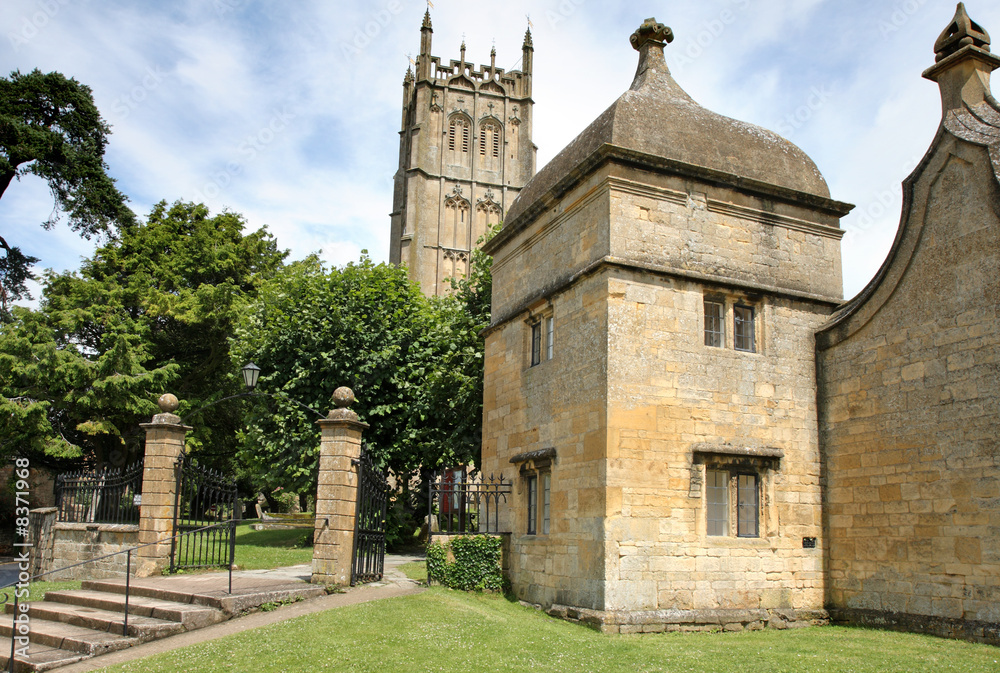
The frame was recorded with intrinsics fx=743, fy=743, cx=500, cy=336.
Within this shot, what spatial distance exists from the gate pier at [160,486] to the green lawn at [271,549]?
218 centimetres

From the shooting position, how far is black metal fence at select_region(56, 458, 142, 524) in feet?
46.9

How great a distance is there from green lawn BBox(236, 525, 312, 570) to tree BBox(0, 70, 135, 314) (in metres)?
12.2

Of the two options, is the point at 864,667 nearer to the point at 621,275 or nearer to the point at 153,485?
the point at 621,275

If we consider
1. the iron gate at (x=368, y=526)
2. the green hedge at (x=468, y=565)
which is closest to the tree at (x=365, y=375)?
the iron gate at (x=368, y=526)

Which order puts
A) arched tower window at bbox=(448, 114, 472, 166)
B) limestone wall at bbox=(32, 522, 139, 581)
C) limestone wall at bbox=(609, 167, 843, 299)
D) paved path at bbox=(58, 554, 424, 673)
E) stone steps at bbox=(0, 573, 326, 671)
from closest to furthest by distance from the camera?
paved path at bbox=(58, 554, 424, 673), stone steps at bbox=(0, 573, 326, 671), limestone wall at bbox=(609, 167, 843, 299), limestone wall at bbox=(32, 522, 139, 581), arched tower window at bbox=(448, 114, 472, 166)

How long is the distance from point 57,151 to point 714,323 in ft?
78.4

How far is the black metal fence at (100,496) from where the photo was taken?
46.9 feet

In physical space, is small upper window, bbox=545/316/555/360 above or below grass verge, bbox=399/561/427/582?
above

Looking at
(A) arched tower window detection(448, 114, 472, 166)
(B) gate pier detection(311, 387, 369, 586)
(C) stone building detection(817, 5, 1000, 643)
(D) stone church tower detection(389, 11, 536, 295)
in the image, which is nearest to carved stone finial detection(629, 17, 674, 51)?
(C) stone building detection(817, 5, 1000, 643)

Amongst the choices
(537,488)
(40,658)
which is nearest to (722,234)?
(537,488)

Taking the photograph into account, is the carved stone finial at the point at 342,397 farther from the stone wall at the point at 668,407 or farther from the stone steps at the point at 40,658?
the stone steps at the point at 40,658

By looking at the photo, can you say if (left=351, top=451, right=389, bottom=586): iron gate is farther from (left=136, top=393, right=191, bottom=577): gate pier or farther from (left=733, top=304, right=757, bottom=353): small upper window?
(left=733, top=304, right=757, bottom=353): small upper window

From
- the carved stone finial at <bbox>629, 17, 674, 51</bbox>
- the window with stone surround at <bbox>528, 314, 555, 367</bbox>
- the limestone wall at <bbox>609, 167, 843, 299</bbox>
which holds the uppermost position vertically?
the carved stone finial at <bbox>629, 17, 674, 51</bbox>

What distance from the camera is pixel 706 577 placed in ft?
35.6
